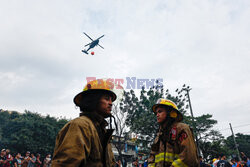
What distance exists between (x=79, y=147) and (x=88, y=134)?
197 millimetres

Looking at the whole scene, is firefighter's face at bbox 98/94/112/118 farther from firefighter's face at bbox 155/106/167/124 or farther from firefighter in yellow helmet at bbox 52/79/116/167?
firefighter's face at bbox 155/106/167/124

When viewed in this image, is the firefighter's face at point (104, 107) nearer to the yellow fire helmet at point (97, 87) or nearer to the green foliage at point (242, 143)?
the yellow fire helmet at point (97, 87)

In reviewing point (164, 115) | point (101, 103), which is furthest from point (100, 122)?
point (164, 115)

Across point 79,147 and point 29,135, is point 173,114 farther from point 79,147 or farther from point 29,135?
point 29,135

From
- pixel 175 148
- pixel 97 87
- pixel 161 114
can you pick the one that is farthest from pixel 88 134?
pixel 161 114

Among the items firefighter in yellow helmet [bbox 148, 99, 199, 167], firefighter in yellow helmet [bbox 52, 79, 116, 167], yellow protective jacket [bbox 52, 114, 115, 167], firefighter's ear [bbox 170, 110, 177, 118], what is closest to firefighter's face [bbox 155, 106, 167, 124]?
firefighter in yellow helmet [bbox 148, 99, 199, 167]

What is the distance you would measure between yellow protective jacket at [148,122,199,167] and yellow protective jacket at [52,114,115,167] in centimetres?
130

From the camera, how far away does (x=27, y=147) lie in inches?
1051

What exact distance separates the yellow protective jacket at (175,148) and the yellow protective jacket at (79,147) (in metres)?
1.30

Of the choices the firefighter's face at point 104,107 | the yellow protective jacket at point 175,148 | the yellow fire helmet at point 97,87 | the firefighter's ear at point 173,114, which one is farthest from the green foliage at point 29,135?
the firefighter's face at point 104,107

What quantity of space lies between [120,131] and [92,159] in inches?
1003

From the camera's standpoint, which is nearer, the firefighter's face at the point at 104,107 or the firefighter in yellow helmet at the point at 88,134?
the firefighter in yellow helmet at the point at 88,134

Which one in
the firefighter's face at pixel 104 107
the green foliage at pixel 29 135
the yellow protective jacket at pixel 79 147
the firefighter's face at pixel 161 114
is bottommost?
the yellow protective jacket at pixel 79 147

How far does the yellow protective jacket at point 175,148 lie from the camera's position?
2623 mm
